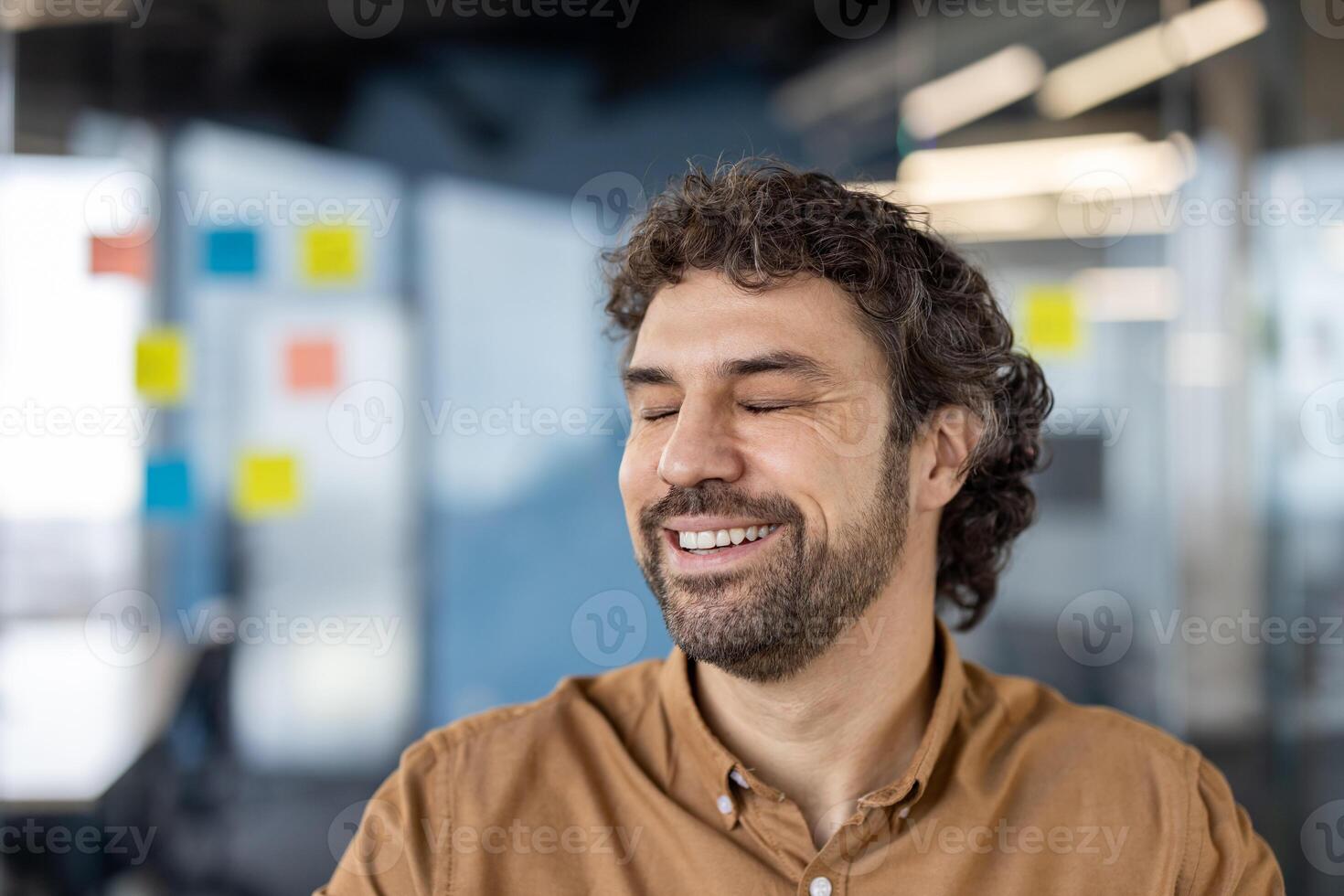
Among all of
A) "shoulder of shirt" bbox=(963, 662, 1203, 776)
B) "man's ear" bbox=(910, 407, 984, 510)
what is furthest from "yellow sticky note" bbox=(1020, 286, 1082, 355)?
"shoulder of shirt" bbox=(963, 662, 1203, 776)

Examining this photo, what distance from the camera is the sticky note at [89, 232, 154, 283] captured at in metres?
2.94

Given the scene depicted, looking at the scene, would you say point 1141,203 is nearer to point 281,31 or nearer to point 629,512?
point 629,512

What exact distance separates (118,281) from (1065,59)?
2.37 meters

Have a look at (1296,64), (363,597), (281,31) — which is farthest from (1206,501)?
(281,31)

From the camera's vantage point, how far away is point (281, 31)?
2941 millimetres

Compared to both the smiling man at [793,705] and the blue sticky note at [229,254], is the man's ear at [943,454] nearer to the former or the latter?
the smiling man at [793,705]

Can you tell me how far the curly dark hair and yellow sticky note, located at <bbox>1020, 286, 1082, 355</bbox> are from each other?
2.70 ft

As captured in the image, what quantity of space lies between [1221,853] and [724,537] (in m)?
0.76

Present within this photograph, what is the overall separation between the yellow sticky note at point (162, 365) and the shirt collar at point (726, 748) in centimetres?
179

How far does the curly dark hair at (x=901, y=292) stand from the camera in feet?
5.35

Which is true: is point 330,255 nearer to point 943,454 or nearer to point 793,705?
point 943,454

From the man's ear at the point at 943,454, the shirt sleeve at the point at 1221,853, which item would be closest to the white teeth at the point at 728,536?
the man's ear at the point at 943,454

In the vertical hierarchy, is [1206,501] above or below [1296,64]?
below

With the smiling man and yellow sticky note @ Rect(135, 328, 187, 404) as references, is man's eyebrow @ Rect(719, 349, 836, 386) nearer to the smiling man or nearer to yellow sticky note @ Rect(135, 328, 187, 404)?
the smiling man
